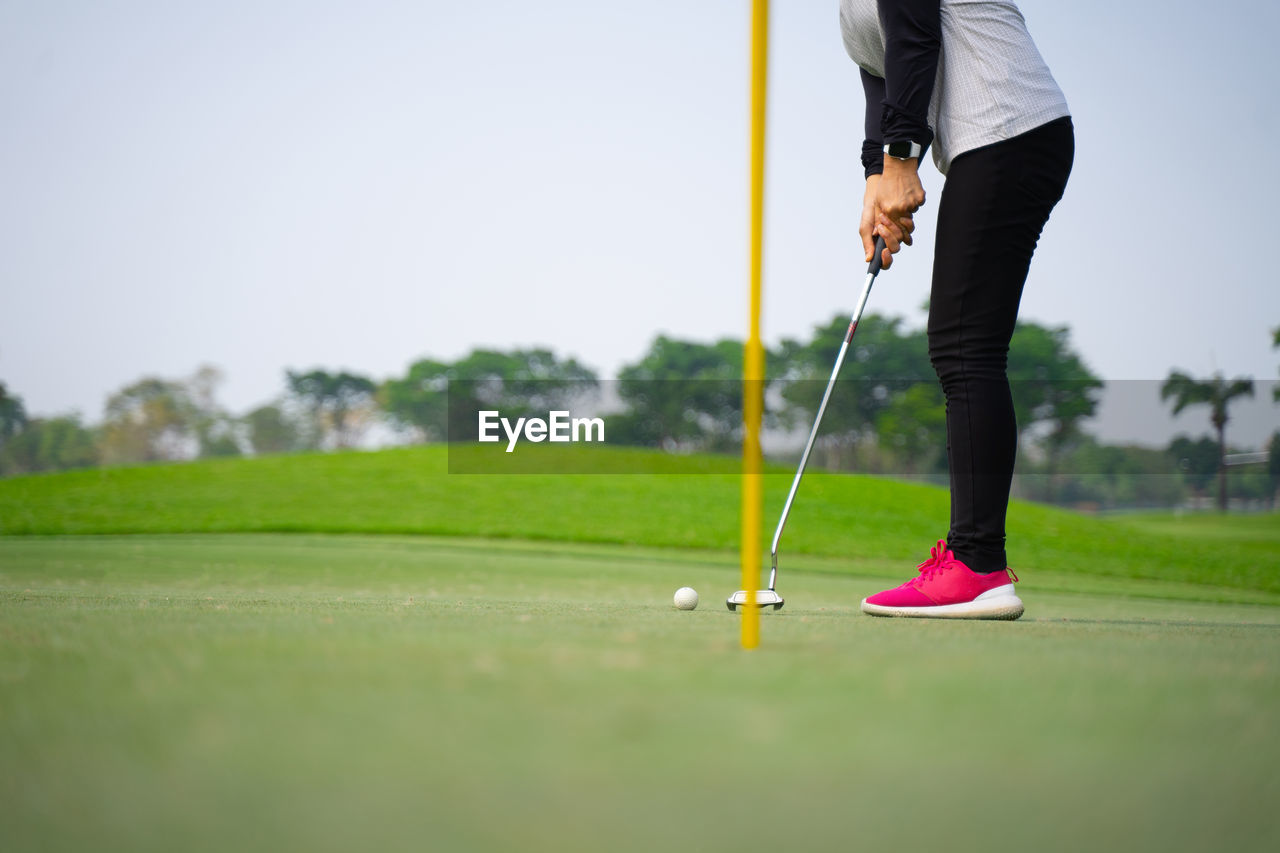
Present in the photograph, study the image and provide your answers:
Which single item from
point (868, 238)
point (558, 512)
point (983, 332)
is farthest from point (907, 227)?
point (558, 512)

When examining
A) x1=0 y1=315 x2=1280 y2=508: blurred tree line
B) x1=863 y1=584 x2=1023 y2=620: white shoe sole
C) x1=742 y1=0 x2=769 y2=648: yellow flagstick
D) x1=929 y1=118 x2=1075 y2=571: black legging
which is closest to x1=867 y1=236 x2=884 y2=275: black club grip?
x1=929 y1=118 x2=1075 y2=571: black legging

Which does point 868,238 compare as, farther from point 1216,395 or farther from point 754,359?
point 1216,395

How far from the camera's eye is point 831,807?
0.70 meters

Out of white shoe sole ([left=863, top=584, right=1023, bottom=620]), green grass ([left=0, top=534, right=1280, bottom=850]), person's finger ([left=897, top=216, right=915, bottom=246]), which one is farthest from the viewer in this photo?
person's finger ([left=897, top=216, right=915, bottom=246])

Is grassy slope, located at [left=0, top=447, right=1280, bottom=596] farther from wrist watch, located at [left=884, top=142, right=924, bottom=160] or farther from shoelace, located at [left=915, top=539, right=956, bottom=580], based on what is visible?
wrist watch, located at [left=884, top=142, right=924, bottom=160]

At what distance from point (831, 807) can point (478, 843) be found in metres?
0.26

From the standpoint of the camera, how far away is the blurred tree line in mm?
35750

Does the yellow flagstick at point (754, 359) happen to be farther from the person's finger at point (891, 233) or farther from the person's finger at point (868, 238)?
the person's finger at point (868, 238)

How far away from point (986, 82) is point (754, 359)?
137 centimetres

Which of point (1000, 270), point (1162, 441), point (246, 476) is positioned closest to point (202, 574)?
point (1000, 270)

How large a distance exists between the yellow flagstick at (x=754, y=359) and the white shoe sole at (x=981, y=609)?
1015mm

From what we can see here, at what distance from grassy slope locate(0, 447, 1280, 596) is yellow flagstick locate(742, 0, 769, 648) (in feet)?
32.2

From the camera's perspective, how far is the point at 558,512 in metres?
14.7

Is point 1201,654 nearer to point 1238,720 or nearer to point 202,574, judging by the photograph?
point 1238,720
